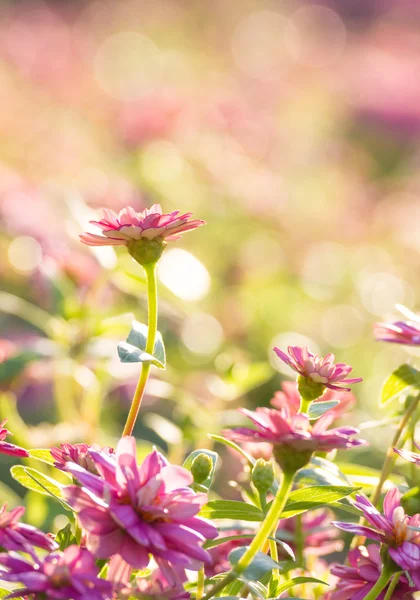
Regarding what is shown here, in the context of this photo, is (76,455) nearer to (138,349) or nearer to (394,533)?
(138,349)

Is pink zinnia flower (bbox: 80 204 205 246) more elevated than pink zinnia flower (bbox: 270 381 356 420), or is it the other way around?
pink zinnia flower (bbox: 80 204 205 246)

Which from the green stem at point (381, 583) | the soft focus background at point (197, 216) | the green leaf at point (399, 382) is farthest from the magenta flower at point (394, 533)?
the soft focus background at point (197, 216)

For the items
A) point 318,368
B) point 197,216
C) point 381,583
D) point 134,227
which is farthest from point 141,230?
point 197,216

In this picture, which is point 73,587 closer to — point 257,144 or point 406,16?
point 257,144

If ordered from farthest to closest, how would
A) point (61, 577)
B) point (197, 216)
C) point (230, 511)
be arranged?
point (197, 216) < point (230, 511) < point (61, 577)

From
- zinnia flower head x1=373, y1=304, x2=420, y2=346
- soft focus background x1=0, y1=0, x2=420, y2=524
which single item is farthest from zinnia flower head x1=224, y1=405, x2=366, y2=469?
soft focus background x1=0, y1=0, x2=420, y2=524

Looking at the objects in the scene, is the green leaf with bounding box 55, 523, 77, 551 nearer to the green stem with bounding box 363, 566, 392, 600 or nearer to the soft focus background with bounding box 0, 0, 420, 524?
the green stem with bounding box 363, 566, 392, 600
